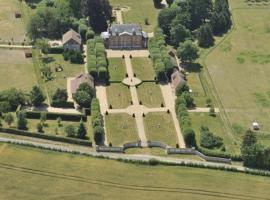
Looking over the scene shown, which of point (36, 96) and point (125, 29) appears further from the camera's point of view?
point (125, 29)

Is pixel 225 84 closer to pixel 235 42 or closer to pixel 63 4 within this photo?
pixel 235 42

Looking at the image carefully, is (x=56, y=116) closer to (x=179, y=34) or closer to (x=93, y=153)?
(x=93, y=153)

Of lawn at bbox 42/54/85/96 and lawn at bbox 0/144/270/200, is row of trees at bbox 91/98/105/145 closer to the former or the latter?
lawn at bbox 0/144/270/200

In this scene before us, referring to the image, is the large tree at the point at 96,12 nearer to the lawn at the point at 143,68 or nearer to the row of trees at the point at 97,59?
the row of trees at the point at 97,59

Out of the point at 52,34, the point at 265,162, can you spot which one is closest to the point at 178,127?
the point at 265,162

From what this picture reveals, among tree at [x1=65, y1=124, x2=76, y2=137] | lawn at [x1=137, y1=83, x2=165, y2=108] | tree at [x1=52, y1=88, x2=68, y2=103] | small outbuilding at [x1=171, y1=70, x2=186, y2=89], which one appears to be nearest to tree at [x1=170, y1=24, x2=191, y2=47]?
small outbuilding at [x1=171, y1=70, x2=186, y2=89]

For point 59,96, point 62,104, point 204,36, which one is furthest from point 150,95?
point 204,36
